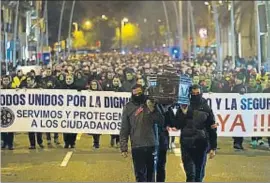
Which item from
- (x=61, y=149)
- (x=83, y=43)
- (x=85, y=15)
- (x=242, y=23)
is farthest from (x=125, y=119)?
(x=83, y=43)

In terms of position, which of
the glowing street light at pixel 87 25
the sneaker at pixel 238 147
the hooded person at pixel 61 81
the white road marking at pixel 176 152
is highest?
the glowing street light at pixel 87 25

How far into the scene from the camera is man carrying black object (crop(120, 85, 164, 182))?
10289mm

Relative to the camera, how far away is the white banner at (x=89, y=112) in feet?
58.3

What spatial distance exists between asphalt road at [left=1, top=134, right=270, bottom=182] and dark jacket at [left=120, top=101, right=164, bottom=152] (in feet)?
10.5

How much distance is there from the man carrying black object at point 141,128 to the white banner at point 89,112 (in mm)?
7206

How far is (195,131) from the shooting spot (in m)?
10.5

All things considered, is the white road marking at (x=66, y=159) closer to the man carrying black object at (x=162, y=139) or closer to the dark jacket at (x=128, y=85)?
the dark jacket at (x=128, y=85)

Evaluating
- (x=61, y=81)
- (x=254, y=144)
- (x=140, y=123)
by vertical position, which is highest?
(x=61, y=81)

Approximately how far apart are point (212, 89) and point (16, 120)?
5158 mm

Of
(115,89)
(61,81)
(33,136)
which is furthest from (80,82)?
(33,136)

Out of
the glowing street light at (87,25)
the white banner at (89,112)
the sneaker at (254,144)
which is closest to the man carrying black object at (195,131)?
the white banner at (89,112)

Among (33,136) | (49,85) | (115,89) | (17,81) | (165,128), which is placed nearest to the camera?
(165,128)

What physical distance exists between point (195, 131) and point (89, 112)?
818cm

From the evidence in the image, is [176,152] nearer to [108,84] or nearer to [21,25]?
[108,84]
